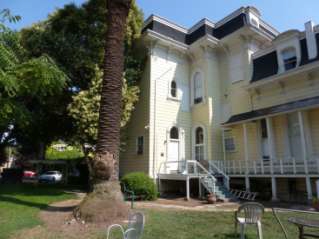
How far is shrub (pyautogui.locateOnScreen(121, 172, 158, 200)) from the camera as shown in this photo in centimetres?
1442

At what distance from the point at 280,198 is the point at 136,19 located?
14425mm

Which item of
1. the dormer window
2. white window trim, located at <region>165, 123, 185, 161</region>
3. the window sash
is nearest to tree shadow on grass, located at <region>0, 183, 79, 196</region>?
white window trim, located at <region>165, 123, 185, 161</region>

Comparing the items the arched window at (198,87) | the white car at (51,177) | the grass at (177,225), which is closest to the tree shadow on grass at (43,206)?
the grass at (177,225)

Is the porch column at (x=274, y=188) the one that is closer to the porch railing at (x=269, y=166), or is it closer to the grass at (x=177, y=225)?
the porch railing at (x=269, y=166)

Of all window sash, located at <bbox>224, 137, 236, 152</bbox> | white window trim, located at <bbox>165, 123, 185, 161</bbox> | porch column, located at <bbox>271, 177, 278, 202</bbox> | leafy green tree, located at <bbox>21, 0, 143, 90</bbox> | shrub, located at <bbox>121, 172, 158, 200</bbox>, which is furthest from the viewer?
white window trim, located at <bbox>165, 123, 185, 161</bbox>

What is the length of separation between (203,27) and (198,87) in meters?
4.57

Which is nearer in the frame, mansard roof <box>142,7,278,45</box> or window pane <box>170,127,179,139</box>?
window pane <box>170,127,179,139</box>

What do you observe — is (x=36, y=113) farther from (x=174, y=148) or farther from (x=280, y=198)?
(x=280, y=198)

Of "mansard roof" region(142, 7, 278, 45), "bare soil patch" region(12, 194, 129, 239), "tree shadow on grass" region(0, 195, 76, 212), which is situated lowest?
"bare soil patch" region(12, 194, 129, 239)

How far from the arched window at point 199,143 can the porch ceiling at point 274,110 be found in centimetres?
224

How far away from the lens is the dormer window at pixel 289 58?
53.1ft

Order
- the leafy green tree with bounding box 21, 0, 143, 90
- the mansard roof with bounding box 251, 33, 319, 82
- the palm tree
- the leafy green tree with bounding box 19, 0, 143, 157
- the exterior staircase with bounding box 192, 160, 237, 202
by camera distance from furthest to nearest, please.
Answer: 1. the mansard roof with bounding box 251, 33, 319, 82
2. the leafy green tree with bounding box 21, 0, 143, 90
3. the leafy green tree with bounding box 19, 0, 143, 157
4. the exterior staircase with bounding box 192, 160, 237, 202
5. the palm tree

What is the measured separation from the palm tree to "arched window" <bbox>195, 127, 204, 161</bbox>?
10.4 m

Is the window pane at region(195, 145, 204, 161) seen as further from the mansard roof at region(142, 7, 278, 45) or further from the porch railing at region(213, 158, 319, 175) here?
the mansard roof at region(142, 7, 278, 45)
